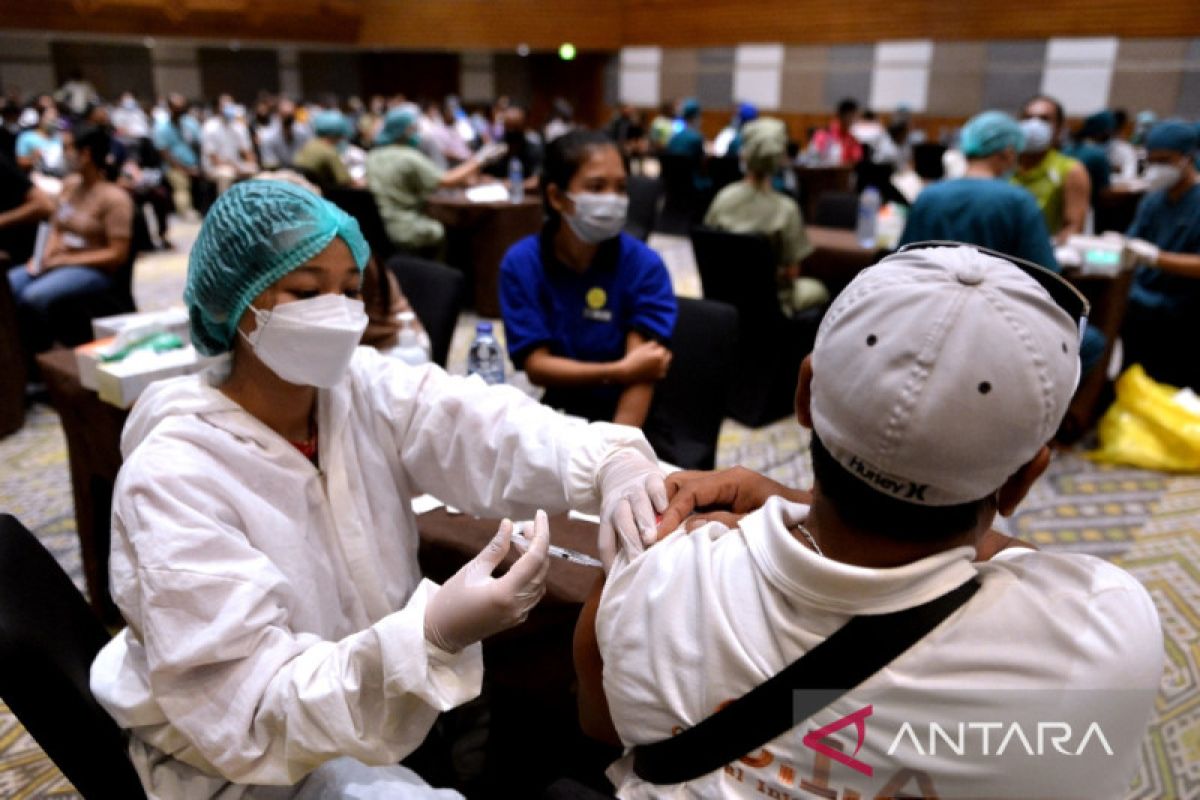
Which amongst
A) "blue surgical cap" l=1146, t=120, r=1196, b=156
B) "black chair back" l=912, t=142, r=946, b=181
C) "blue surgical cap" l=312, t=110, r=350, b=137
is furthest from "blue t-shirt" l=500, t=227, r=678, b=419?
"black chair back" l=912, t=142, r=946, b=181

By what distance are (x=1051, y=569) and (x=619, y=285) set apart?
70.1 inches

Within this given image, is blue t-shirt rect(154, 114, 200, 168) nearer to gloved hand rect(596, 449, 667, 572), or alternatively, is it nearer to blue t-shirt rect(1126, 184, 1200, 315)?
blue t-shirt rect(1126, 184, 1200, 315)

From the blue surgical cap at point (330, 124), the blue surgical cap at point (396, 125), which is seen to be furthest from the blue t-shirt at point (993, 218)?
the blue surgical cap at point (330, 124)

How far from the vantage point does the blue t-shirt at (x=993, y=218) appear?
10.2ft

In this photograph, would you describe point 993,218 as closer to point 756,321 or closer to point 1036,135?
point 756,321

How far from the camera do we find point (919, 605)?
28.8 inches

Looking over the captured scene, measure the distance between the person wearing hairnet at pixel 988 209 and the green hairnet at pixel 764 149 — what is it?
100 cm

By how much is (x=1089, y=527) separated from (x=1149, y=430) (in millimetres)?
904

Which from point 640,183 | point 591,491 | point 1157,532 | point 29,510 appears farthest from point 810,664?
point 640,183

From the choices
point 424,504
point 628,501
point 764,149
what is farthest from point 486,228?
point 628,501

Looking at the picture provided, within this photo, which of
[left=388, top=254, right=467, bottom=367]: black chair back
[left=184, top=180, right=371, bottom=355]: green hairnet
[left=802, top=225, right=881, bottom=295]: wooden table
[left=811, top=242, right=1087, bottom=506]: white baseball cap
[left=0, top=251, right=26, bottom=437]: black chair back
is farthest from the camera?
[left=802, top=225, right=881, bottom=295]: wooden table

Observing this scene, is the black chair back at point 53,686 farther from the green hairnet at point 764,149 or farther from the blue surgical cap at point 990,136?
the green hairnet at point 764,149

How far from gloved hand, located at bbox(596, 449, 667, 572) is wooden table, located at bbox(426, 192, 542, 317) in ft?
15.4

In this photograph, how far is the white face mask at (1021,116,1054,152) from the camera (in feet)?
13.8
